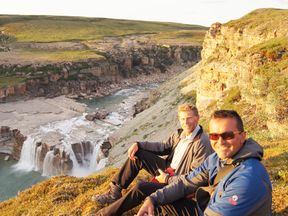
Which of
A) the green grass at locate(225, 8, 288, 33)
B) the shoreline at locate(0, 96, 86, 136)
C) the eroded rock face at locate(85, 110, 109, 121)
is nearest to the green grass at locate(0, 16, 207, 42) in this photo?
the shoreline at locate(0, 96, 86, 136)

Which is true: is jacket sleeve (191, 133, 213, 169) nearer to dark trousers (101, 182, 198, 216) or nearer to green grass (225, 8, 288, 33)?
dark trousers (101, 182, 198, 216)

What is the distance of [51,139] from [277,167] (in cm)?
4118

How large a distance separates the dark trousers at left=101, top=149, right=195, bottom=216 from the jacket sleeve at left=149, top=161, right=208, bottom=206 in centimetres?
21

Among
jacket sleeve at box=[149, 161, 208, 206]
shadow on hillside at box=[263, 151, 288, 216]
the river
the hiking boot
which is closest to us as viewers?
jacket sleeve at box=[149, 161, 208, 206]

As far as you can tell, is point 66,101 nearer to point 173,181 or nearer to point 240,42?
point 240,42

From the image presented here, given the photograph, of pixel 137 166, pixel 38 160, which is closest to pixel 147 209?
pixel 137 166

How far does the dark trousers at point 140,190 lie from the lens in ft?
25.3

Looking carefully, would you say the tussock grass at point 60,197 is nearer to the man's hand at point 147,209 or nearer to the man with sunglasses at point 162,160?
the man with sunglasses at point 162,160

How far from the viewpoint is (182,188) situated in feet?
25.1

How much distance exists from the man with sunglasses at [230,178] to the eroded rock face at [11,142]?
46.5 m

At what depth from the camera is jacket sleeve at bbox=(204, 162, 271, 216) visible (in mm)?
5504

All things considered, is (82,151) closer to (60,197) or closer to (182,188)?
(60,197)

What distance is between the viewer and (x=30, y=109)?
69.0 meters

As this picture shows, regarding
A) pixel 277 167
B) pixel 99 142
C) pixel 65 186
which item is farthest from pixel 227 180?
pixel 99 142
